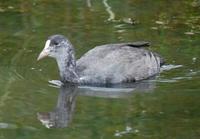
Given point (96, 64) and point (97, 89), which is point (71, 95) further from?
point (96, 64)

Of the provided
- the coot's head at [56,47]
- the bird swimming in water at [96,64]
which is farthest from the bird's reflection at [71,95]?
the coot's head at [56,47]

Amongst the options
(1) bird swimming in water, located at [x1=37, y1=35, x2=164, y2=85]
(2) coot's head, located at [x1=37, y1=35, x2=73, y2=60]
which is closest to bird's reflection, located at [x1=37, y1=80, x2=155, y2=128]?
(1) bird swimming in water, located at [x1=37, y1=35, x2=164, y2=85]

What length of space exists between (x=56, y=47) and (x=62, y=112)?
4.96ft

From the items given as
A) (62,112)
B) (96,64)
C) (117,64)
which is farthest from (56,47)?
(62,112)

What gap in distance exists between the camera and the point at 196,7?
1438cm

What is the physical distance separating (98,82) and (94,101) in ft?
2.88

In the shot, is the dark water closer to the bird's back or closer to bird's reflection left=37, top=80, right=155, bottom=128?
bird's reflection left=37, top=80, right=155, bottom=128

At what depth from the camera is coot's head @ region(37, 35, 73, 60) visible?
11.0m

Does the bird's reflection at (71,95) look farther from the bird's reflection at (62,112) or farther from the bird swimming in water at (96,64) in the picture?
the bird swimming in water at (96,64)

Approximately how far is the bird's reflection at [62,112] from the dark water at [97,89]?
0.01 m

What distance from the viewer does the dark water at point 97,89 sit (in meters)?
9.04

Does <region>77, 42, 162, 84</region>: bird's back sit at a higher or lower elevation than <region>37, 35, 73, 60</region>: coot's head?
lower

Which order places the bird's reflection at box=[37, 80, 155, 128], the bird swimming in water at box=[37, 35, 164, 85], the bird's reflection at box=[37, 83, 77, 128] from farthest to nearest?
the bird swimming in water at box=[37, 35, 164, 85] < the bird's reflection at box=[37, 80, 155, 128] < the bird's reflection at box=[37, 83, 77, 128]

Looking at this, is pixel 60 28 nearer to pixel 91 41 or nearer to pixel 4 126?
pixel 91 41
